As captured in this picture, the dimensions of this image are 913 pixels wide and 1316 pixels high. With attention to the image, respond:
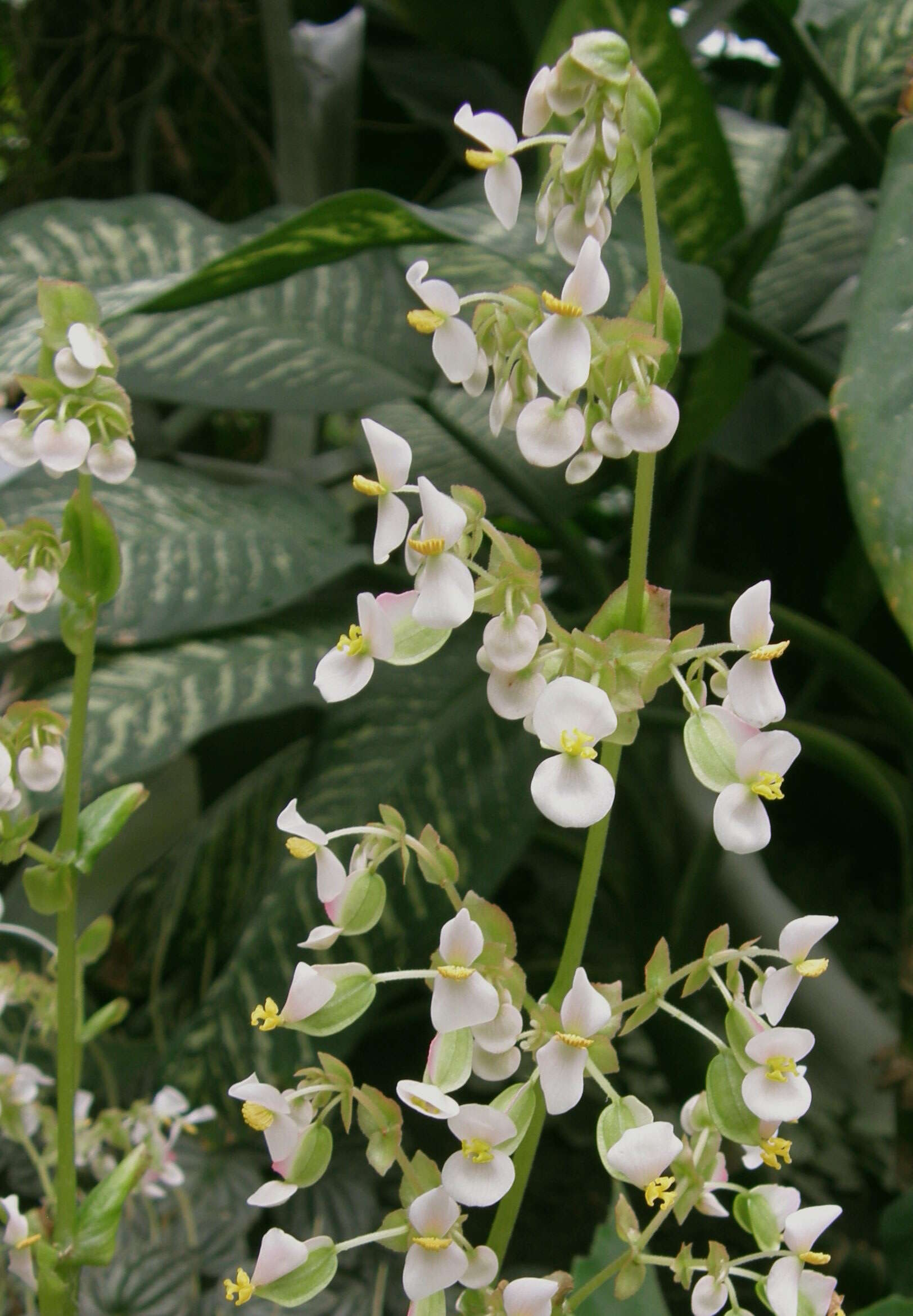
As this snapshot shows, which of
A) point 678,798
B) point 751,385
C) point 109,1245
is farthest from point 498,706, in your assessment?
point 751,385

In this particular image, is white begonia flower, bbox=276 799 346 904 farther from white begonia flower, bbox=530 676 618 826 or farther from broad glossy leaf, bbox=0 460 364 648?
broad glossy leaf, bbox=0 460 364 648

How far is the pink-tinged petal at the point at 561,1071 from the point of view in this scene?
21cm

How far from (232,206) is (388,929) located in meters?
1.09

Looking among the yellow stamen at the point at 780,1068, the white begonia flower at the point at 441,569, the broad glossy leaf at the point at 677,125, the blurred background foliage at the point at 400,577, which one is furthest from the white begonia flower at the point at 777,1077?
the broad glossy leaf at the point at 677,125

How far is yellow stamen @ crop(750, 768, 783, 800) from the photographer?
7.7 inches

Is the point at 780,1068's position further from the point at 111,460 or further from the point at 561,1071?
the point at 111,460

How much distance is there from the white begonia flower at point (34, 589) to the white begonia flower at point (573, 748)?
15 centimetres

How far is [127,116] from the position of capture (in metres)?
1.26

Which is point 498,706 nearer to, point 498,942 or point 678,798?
point 498,942

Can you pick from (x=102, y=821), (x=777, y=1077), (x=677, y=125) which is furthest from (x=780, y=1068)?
(x=677, y=125)

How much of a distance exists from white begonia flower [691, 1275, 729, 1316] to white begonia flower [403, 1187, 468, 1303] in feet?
0.20

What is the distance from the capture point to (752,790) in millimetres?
199

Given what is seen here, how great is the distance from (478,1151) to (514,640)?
0.32 ft

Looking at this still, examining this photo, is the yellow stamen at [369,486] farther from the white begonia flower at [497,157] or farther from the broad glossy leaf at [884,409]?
the broad glossy leaf at [884,409]
